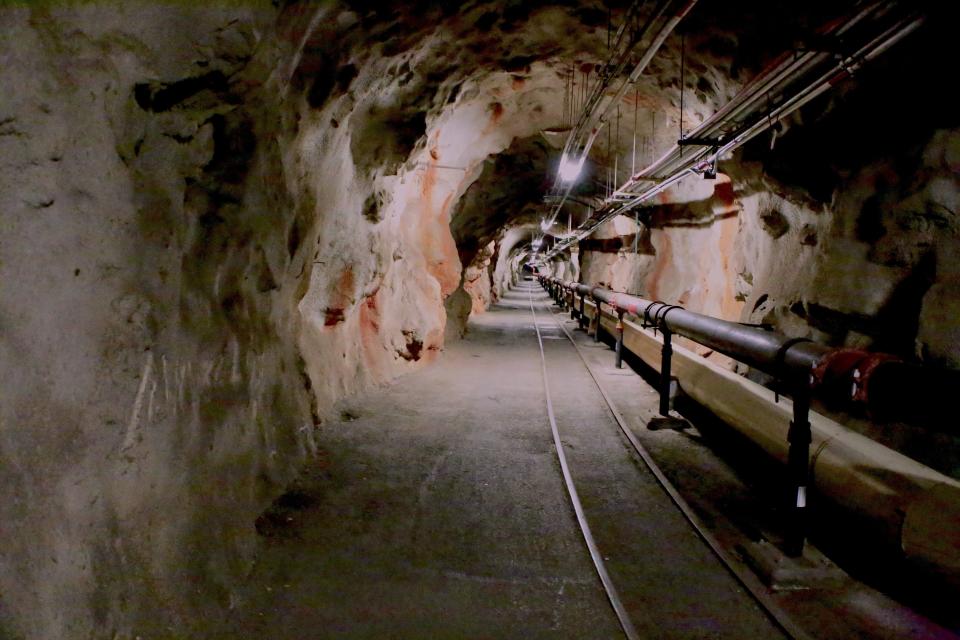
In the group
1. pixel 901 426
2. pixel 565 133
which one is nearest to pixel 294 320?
pixel 901 426

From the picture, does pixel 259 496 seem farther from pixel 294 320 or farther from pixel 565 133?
pixel 565 133

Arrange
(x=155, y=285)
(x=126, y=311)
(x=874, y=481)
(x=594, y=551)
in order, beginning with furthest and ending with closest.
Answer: (x=594, y=551)
(x=874, y=481)
(x=155, y=285)
(x=126, y=311)

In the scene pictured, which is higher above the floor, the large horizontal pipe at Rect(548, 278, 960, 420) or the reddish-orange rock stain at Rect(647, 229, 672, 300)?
the reddish-orange rock stain at Rect(647, 229, 672, 300)

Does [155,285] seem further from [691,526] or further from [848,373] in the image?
[691,526]

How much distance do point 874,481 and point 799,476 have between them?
453 mm

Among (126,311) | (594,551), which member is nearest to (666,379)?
(594,551)

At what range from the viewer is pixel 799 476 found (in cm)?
405

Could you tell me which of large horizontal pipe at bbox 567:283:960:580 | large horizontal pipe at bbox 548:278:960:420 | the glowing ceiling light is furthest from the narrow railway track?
the glowing ceiling light

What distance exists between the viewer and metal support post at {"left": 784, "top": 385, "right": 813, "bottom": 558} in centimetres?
399

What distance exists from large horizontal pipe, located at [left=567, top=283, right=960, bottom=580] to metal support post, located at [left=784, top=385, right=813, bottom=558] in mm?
360

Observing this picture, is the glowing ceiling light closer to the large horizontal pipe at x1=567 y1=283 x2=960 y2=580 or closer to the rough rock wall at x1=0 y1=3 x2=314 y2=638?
the large horizontal pipe at x1=567 y1=283 x2=960 y2=580

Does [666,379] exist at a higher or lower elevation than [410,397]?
higher

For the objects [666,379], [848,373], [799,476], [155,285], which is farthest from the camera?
[666,379]

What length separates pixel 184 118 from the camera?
345 cm
